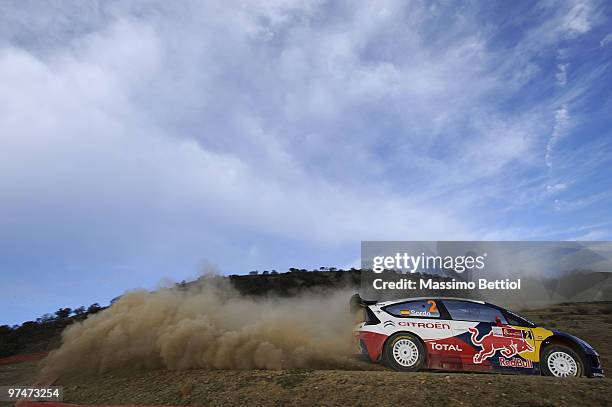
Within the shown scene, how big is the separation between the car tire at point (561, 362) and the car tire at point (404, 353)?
236 centimetres

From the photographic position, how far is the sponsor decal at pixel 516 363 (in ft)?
27.6

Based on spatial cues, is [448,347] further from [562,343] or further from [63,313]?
[63,313]

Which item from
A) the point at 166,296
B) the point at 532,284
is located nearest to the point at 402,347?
the point at 166,296

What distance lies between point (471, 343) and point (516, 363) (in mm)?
928

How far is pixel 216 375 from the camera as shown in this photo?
8820 mm

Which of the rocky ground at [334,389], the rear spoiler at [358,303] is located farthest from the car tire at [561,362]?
the rear spoiler at [358,303]

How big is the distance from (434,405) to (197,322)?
6379mm

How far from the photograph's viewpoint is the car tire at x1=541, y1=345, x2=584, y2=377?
8281 mm

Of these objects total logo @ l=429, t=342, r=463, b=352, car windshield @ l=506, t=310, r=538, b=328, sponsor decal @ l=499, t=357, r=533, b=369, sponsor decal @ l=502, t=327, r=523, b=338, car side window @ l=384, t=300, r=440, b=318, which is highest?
car side window @ l=384, t=300, r=440, b=318

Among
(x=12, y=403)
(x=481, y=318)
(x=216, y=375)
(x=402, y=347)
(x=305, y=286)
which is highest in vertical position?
(x=305, y=286)

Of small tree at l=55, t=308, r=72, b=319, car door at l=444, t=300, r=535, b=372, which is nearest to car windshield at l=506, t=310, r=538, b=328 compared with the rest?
car door at l=444, t=300, r=535, b=372

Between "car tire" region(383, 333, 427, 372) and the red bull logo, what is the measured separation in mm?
1095

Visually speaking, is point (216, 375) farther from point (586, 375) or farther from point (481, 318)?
point (586, 375)

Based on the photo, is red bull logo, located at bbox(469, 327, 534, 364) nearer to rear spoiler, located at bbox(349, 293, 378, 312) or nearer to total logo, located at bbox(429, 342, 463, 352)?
total logo, located at bbox(429, 342, 463, 352)
